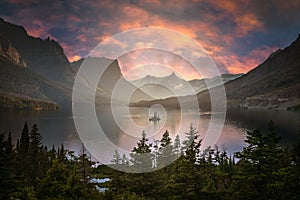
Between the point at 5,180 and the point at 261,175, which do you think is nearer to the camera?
the point at 5,180

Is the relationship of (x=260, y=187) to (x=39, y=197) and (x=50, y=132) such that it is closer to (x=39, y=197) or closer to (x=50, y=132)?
(x=39, y=197)

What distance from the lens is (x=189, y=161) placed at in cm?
2075

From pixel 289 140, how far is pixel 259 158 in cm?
8887

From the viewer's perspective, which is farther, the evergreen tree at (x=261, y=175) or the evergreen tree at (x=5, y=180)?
the evergreen tree at (x=261, y=175)

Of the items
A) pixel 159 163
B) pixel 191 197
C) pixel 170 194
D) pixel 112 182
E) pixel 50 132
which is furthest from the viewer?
pixel 50 132

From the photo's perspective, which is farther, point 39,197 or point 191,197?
point 191,197

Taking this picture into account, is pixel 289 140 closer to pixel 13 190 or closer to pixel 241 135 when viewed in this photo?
pixel 241 135

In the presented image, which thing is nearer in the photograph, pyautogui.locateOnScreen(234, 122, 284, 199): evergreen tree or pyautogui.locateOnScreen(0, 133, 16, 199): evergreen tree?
pyautogui.locateOnScreen(0, 133, 16, 199): evergreen tree

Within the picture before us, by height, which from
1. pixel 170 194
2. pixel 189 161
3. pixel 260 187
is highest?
pixel 189 161

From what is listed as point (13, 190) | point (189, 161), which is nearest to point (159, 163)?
point (189, 161)

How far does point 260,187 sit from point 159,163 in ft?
47.1

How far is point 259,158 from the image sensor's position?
17.4 meters

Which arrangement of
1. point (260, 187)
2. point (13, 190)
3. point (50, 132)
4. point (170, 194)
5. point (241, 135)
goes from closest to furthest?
point (13, 190)
point (260, 187)
point (170, 194)
point (241, 135)
point (50, 132)

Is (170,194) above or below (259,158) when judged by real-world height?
below
